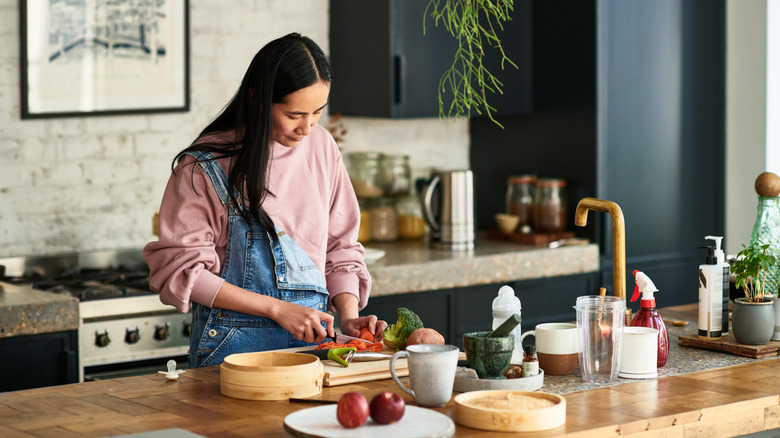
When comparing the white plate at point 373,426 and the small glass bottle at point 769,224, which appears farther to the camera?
the small glass bottle at point 769,224

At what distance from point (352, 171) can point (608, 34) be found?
1.31 m

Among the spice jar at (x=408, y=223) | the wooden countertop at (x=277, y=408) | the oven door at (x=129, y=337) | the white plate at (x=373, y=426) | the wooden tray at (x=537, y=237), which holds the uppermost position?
the spice jar at (x=408, y=223)

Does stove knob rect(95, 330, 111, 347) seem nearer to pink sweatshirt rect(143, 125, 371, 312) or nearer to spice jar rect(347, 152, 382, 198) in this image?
pink sweatshirt rect(143, 125, 371, 312)

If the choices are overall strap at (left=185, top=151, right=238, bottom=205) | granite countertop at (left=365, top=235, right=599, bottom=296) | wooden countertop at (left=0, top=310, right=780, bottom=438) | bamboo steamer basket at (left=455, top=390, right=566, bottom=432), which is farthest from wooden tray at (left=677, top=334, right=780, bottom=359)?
granite countertop at (left=365, top=235, right=599, bottom=296)

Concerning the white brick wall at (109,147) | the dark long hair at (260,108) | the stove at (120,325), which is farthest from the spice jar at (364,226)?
the dark long hair at (260,108)

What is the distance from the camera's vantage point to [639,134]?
485 centimetres

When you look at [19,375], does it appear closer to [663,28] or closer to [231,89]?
[231,89]

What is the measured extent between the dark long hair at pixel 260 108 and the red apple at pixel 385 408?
3.06 feet

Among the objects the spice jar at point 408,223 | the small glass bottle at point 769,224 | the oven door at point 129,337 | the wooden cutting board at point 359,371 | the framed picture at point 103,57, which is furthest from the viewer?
the spice jar at point 408,223

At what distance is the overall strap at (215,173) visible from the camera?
264 centimetres

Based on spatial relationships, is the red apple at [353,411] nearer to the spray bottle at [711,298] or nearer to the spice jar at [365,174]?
the spray bottle at [711,298]

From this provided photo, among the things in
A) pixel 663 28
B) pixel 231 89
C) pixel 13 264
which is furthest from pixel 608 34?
pixel 13 264

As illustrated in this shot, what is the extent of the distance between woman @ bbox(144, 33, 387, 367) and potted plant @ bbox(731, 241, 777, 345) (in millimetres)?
899

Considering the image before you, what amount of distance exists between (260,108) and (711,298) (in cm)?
125
